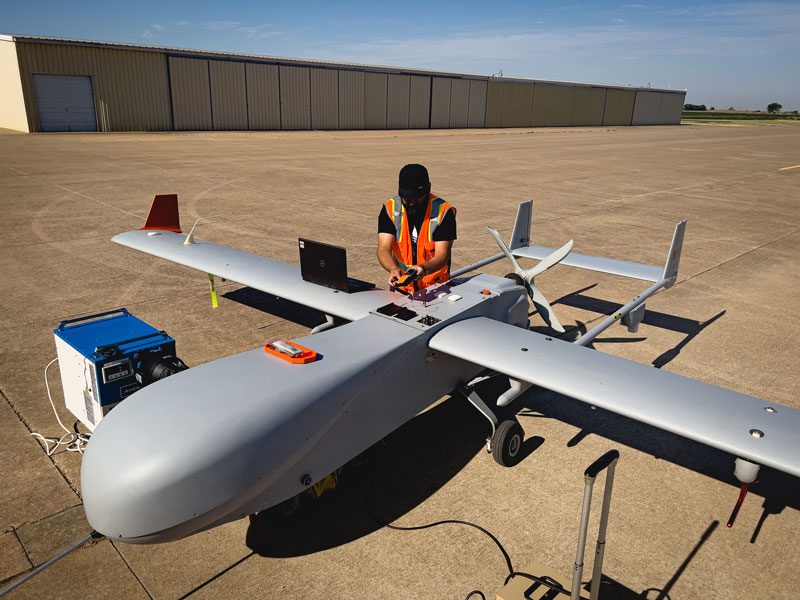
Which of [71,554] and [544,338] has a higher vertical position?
[544,338]

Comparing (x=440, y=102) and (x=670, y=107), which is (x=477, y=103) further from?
(x=670, y=107)

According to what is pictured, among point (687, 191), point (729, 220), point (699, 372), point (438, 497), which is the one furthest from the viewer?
point (687, 191)

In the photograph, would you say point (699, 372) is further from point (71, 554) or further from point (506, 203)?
point (506, 203)

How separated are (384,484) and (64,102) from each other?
4843cm

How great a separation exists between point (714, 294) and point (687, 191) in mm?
15968

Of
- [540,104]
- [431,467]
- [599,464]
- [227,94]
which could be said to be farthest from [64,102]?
[540,104]

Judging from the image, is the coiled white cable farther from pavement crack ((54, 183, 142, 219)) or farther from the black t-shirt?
pavement crack ((54, 183, 142, 219))

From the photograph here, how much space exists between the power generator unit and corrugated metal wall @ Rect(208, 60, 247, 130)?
49.0m

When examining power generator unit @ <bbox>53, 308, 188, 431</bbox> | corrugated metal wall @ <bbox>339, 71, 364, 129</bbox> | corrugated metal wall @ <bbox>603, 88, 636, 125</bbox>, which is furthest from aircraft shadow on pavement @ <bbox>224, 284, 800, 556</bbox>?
corrugated metal wall @ <bbox>603, 88, 636, 125</bbox>

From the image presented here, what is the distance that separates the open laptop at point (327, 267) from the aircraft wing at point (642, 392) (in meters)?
1.81

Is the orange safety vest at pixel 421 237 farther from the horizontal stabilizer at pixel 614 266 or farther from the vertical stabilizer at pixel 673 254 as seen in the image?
the vertical stabilizer at pixel 673 254

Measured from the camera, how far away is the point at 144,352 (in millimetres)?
6055

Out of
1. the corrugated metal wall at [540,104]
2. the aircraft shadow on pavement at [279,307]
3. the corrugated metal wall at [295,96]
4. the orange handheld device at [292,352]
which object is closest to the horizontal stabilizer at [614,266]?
the aircraft shadow on pavement at [279,307]

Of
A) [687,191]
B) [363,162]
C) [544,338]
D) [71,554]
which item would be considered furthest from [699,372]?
[363,162]
